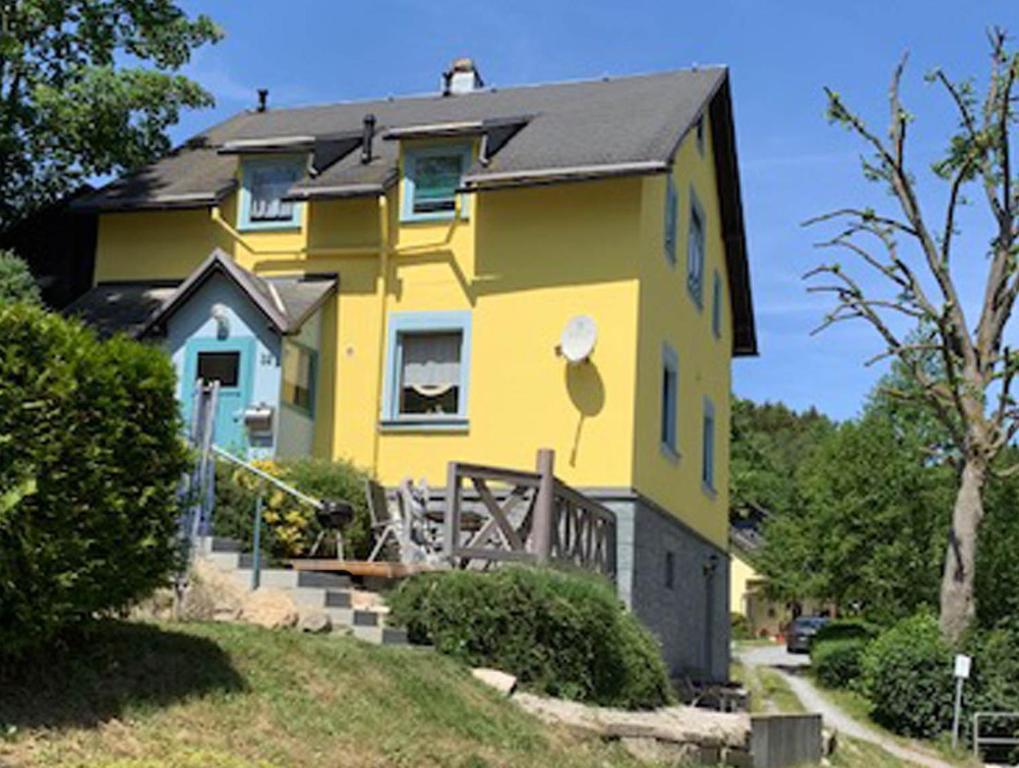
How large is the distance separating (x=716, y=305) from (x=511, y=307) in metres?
8.06

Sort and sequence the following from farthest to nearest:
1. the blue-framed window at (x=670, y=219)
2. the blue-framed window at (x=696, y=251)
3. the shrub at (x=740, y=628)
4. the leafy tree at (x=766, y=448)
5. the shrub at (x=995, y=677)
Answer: the leafy tree at (x=766, y=448), the shrub at (x=740, y=628), the shrub at (x=995, y=677), the blue-framed window at (x=696, y=251), the blue-framed window at (x=670, y=219)

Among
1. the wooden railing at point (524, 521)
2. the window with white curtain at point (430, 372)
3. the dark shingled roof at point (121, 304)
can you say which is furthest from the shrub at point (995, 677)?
the dark shingled roof at point (121, 304)

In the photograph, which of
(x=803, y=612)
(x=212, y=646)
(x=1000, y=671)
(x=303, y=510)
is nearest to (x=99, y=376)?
(x=212, y=646)

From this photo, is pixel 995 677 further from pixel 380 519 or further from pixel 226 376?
pixel 226 376

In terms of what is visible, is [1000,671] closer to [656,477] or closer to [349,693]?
[656,477]

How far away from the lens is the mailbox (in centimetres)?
1969

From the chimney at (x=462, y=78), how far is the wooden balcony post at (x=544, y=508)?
12212mm

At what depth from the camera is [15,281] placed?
19703 mm

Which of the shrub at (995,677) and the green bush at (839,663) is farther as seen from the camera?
the green bush at (839,663)

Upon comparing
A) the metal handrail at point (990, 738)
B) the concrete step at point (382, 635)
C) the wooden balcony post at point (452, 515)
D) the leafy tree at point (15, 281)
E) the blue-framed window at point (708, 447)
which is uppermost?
the leafy tree at point (15, 281)

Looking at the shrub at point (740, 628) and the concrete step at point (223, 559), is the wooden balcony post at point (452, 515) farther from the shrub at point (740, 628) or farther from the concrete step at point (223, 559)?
the shrub at point (740, 628)

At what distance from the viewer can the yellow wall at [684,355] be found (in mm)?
20062

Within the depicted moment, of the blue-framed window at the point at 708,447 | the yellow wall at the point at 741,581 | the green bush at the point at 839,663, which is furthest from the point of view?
the yellow wall at the point at 741,581

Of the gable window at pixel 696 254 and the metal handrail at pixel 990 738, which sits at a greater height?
the gable window at pixel 696 254
